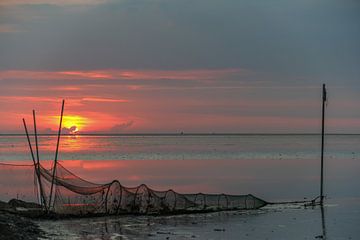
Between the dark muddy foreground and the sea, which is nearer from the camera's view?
the dark muddy foreground

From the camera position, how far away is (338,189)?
1146 inches

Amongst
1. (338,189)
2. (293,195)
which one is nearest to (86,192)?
(293,195)

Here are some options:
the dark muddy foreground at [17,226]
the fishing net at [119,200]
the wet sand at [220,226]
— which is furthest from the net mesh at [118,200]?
the dark muddy foreground at [17,226]

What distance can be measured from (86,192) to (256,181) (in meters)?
17.9

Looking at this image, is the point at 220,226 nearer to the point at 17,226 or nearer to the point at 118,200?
the point at 118,200

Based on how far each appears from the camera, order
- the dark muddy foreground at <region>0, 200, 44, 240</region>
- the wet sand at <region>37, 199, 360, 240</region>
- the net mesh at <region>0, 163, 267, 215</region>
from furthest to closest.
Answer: the net mesh at <region>0, 163, 267, 215</region>
the wet sand at <region>37, 199, 360, 240</region>
the dark muddy foreground at <region>0, 200, 44, 240</region>

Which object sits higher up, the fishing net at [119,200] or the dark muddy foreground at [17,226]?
the fishing net at [119,200]

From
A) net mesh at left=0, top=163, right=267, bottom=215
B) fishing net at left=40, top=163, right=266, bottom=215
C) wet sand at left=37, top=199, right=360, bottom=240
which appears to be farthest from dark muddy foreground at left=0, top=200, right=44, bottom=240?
fishing net at left=40, top=163, right=266, bottom=215

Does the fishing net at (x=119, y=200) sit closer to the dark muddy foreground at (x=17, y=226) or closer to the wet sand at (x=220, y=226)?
the wet sand at (x=220, y=226)

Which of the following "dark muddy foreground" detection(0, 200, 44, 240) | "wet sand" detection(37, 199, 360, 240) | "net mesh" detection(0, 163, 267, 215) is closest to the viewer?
"dark muddy foreground" detection(0, 200, 44, 240)

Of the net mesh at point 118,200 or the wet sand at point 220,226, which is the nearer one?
the wet sand at point 220,226

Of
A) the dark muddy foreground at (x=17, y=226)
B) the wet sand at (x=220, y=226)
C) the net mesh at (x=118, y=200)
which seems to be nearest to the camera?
the dark muddy foreground at (x=17, y=226)

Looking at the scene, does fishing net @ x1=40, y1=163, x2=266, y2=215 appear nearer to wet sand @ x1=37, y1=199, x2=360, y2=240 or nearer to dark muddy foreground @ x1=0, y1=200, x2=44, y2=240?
wet sand @ x1=37, y1=199, x2=360, y2=240

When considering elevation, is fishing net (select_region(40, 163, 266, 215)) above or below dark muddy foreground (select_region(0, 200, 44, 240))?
above
